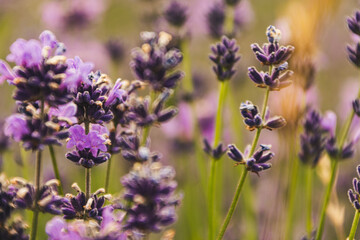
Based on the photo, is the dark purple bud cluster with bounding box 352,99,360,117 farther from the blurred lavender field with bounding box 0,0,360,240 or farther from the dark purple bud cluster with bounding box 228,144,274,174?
the dark purple bud cluster with bounding box 228,144,274,174

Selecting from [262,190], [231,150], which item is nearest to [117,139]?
[231,150]

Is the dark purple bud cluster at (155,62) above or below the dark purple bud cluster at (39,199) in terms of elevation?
above

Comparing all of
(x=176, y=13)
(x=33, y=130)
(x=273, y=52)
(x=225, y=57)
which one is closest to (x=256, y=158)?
(x=273, y=52)

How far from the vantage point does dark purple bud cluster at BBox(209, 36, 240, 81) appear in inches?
51.5

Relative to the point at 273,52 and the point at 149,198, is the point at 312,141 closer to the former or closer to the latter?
the point at 273,52

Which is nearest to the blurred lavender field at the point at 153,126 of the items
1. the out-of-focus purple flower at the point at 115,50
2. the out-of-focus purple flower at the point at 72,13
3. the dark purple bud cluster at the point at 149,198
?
the dark purple bud cluster at the point at 149,198

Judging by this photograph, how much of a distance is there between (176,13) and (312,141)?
85cm

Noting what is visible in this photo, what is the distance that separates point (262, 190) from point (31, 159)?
1269 mm

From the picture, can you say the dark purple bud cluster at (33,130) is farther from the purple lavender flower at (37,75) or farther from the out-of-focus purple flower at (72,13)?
Answer: the out-of-focus purple flower at (72,13)

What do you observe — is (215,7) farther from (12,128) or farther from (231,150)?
(12,128)

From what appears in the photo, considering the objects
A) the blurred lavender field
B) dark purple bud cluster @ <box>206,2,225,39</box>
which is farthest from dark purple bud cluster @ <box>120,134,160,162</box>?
dark purple bud cluster @ <box>206,2,225,39</box>

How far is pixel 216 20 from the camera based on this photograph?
2.14 m

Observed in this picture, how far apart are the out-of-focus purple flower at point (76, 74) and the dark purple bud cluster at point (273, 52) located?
0.33 meters

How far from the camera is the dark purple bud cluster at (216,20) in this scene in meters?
2.12
